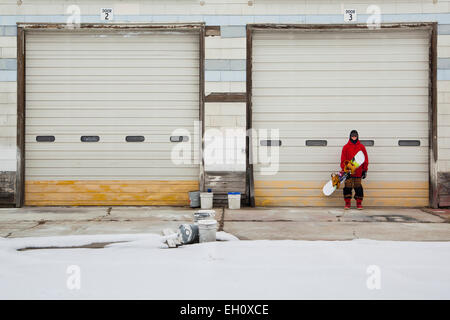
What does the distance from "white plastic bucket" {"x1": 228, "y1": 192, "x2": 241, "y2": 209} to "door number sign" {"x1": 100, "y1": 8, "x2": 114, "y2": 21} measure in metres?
4.91

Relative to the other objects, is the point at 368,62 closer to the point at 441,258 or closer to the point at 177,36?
the point at 177,36

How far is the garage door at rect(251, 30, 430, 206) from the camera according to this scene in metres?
8.91

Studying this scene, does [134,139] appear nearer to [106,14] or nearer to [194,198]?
[194,198]

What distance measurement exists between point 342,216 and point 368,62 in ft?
12.6

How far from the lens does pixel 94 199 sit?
8969 millimetres

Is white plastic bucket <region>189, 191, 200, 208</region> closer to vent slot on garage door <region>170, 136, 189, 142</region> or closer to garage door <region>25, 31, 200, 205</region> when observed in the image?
garage door <region>25, 31, 200, 205</region>

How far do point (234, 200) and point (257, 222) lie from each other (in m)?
1.67

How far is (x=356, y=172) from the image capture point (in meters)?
8.35

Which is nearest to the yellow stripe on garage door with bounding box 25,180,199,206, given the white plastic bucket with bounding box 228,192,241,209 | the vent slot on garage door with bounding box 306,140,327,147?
the white plastic bucket with bounding box 228,192,241,209

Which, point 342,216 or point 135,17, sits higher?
point 135,17

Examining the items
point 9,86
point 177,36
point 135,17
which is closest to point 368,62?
point 177,36

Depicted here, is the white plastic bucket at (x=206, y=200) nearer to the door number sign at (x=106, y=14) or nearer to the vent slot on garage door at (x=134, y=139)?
the vent slot on garage door at (x=134, y=139)

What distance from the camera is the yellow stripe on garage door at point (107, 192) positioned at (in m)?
8.96

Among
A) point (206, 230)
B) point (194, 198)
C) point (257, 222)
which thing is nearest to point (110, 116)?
point (194, 198)
